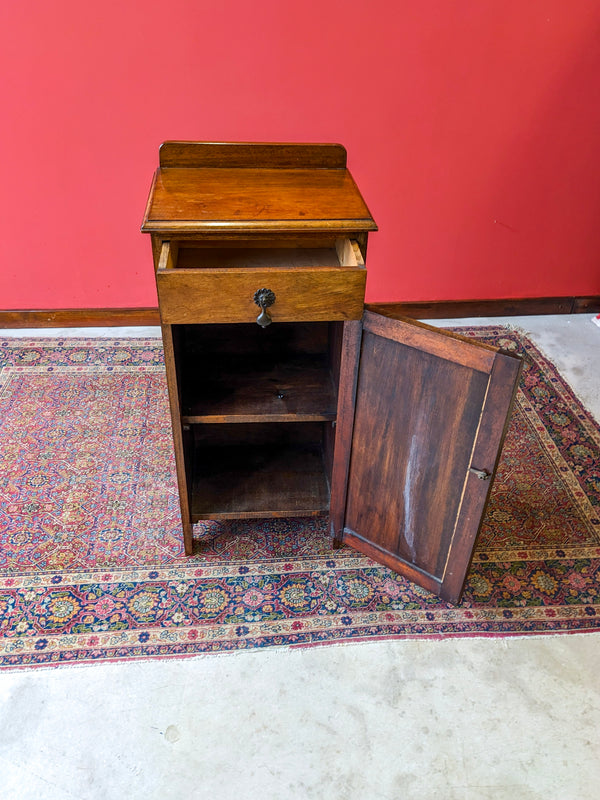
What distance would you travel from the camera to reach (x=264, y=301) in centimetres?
151

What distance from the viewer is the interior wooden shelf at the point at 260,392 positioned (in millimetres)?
1772

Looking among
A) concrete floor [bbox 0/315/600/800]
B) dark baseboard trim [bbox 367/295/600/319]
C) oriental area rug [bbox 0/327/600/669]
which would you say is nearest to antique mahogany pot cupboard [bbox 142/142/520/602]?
oriental area rug [bbox 0/327/600/669]

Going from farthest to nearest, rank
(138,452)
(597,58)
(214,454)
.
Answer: (597,58)
(138,452)
(214,454)

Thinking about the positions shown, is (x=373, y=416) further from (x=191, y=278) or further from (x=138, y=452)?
(x=138, y=452)

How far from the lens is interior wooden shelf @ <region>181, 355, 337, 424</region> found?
5.82 feet

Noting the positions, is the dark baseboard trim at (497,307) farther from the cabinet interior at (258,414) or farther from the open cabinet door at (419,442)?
the open cabinet door at (419,442)

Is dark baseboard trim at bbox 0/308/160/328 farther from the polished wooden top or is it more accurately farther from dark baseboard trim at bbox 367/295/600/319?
the polished wooden top

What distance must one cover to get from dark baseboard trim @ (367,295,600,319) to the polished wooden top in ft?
4.33

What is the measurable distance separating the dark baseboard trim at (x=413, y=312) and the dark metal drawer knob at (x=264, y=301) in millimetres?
1370

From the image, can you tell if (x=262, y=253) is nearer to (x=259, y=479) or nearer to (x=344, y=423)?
(x=344, y=423)

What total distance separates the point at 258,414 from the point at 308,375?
24 cm

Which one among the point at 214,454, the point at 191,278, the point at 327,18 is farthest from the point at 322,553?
the point at 327,18

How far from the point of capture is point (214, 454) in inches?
83.2

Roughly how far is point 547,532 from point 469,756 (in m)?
0.80
